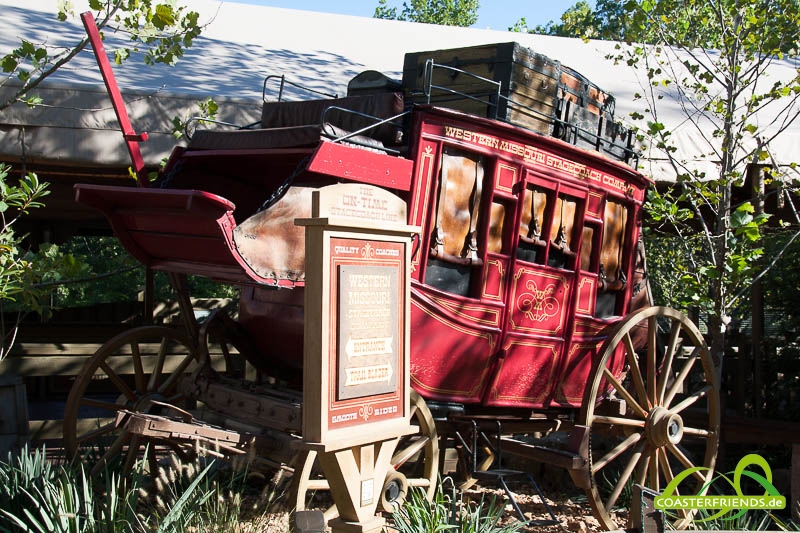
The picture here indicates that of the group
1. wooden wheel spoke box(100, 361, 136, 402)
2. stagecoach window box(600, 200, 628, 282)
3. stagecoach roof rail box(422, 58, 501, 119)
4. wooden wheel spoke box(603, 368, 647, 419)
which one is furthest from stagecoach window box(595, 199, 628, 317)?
wooden wheel spoke box(100, 361, 136, 402)

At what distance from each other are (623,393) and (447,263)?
1.49 meters

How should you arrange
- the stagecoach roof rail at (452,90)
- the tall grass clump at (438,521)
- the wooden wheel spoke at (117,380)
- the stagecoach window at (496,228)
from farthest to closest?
the wooden wheel spoke at (117,380)
the stagecoach window at (496,228)
the stagecoach roof rail at (452,90)
the tall grass clump at (438,521)

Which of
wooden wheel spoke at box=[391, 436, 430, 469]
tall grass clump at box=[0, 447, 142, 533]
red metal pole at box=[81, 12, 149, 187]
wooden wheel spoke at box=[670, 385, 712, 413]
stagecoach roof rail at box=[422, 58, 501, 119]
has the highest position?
stagecoach roof rail at box=[422, 58, 501, 119]

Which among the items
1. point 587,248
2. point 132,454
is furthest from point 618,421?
point 132,454

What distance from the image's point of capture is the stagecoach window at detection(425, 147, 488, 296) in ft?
16.1

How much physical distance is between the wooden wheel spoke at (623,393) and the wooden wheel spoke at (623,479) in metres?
0.24

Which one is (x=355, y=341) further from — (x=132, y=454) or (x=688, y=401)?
(x=688, y=401)

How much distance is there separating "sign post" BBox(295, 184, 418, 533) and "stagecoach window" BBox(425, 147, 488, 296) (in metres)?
1.11

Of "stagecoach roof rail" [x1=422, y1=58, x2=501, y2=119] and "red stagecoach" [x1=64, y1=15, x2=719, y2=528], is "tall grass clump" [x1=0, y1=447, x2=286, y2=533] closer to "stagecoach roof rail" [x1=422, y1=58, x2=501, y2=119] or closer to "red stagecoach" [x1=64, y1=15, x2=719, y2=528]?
"red stagecoach" [x1=64, y1=15, x2=719, y2=528]

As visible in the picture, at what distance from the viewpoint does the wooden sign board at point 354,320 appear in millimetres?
3291

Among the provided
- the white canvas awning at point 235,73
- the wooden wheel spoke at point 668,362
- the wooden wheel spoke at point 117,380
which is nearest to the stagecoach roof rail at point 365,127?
the white canvas awning at point 235,73

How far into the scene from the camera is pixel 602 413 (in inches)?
235

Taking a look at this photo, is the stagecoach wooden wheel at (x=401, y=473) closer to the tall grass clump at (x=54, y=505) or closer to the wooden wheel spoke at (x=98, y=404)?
the tall grass clump at (x=54, y=505)

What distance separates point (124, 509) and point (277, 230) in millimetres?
1496
